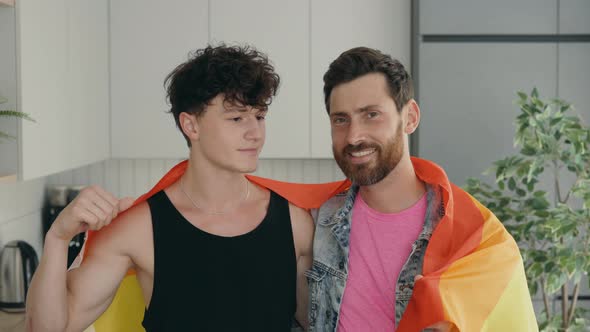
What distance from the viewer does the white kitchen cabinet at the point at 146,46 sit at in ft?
12.7

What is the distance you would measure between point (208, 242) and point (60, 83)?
3.79 ft

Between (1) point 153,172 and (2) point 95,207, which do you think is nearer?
(2) point 95,207

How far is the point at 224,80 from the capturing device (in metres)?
1.92

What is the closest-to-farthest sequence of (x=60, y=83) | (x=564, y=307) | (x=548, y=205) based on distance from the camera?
(x=60, y=83)
(x=548, y=205)
(x=564, y=307)

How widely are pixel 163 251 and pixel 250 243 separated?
0.70 feet

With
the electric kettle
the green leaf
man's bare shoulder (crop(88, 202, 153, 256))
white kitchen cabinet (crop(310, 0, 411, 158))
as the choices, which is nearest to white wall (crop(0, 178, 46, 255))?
the electric kettle

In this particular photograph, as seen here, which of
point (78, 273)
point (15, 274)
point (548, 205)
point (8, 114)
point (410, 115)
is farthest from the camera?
point (548, 205)

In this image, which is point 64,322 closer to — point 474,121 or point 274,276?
point 274,276

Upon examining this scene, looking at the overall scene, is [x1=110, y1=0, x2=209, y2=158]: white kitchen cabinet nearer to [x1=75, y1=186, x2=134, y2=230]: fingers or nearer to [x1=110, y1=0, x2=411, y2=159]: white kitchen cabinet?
[x1=110, y1=0, x2=411, y2=159]: white kitchen cabinet

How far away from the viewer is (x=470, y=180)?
11.2 ft

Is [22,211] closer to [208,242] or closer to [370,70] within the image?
[208,242]

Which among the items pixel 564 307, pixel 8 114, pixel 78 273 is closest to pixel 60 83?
pixel 8 114

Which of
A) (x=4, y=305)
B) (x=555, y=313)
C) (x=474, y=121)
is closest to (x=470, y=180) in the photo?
(x=474, y=121)

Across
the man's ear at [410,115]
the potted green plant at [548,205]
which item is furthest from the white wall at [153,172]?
the man's ear at [410,115]
